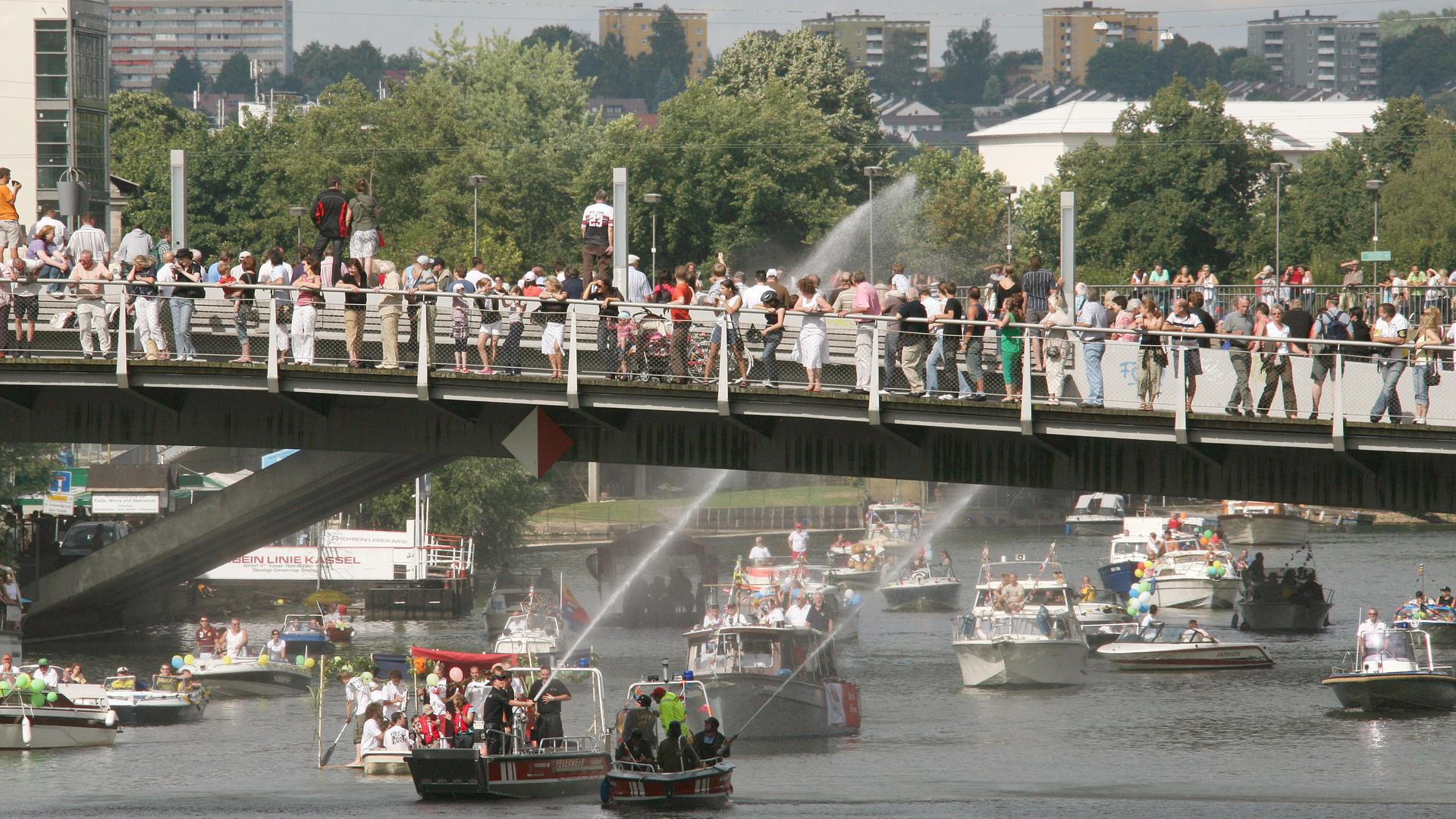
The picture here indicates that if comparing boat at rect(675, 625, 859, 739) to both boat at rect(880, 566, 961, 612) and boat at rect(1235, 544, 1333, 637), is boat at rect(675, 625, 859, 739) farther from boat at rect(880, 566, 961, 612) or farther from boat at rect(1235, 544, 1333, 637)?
boat at rect(880, 566, 961, 612)

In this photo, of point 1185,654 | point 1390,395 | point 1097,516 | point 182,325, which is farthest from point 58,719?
point 1097,516

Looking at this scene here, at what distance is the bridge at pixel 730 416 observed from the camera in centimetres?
2991

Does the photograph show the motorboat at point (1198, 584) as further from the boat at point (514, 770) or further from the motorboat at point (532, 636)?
the boat at point (514, 770)

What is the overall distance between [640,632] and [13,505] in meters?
23.4

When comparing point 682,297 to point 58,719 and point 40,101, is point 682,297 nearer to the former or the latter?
point 58,719

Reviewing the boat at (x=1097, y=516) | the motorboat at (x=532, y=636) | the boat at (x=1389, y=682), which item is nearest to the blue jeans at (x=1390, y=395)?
the boat at (x=1389, y=682)

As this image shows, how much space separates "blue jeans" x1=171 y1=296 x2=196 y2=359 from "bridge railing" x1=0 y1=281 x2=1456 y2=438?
0.09ft

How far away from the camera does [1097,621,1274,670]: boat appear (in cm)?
6488

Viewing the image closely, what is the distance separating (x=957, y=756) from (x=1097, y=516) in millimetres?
73150

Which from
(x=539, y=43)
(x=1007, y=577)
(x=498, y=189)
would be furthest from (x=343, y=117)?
(x=1007, y=577)

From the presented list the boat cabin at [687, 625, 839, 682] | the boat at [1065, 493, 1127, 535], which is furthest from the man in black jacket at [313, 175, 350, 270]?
the boat at [1065, 493, 1127, 535]

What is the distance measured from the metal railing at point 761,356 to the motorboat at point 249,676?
28.2 metres

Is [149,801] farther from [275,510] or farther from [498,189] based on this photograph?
[498,189]

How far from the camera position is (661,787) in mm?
36844
